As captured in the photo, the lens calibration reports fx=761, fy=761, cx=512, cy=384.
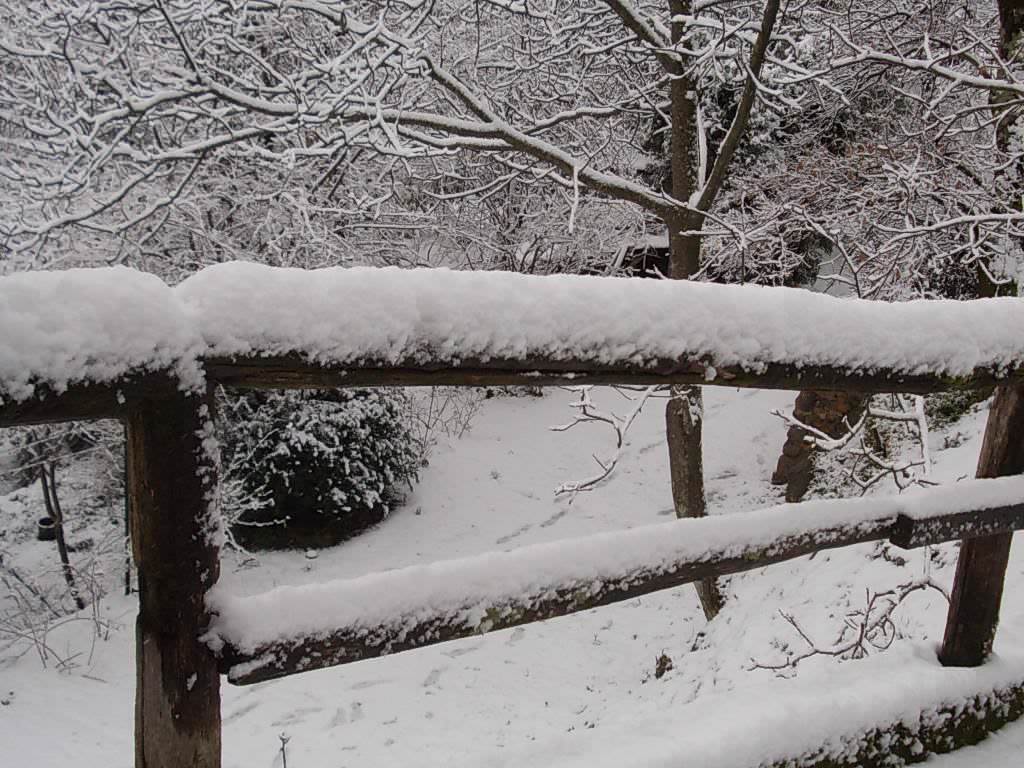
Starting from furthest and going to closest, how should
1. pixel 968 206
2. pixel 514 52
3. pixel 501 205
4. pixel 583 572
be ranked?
pixel 501 205
pixel 514 52
pixel 968 206
pixel 583 572

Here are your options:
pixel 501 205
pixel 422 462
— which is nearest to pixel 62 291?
pixel 422 462

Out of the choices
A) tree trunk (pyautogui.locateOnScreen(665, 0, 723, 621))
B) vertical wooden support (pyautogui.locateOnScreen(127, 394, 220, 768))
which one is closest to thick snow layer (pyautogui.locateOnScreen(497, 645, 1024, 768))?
vertical wooden support (pyautogui.locateOnScreen(127, 394, 220, 768))

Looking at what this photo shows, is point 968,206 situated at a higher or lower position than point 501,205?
lower

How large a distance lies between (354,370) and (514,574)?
1.67 ft

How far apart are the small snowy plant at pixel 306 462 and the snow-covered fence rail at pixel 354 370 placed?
6113 millimetres

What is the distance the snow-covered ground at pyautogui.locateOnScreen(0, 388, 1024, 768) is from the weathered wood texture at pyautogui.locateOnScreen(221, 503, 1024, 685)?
15cm

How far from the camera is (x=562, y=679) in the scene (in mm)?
5785

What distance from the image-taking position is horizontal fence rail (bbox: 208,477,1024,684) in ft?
3.93

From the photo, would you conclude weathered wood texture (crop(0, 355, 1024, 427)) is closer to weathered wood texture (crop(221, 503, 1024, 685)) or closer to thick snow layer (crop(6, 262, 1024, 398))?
thick snow layer (crop(6, 262, 1024, 398))

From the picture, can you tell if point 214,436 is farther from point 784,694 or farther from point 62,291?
point 784,694

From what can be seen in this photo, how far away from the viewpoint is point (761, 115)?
28.9 ft

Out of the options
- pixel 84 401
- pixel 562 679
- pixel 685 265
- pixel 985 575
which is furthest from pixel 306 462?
pixel 84 401

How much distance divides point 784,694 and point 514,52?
6257mm

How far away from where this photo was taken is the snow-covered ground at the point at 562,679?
5.83ft
